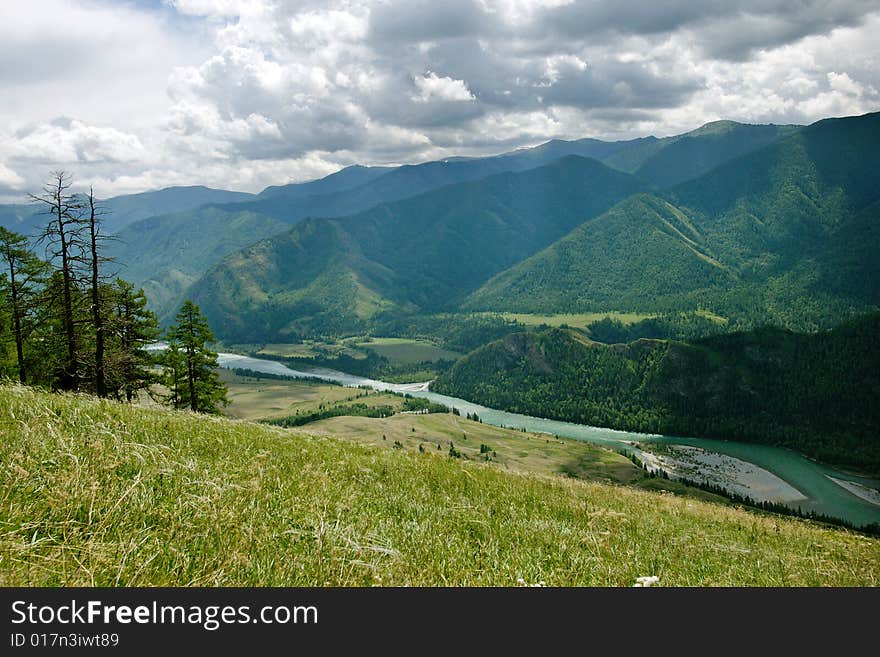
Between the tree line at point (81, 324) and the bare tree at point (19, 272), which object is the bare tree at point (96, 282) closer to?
the tree line at point (81, 324)

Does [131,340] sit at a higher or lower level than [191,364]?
higher

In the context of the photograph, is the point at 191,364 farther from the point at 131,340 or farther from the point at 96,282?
the point at 96,282

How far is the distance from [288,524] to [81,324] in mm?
28686

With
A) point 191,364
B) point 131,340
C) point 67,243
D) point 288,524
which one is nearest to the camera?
point 288,524

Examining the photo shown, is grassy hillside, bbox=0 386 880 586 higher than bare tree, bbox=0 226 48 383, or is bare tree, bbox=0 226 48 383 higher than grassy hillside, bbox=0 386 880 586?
bare tree, bbox=0 226 48 383

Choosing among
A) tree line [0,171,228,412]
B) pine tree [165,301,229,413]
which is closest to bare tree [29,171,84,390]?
tree line [0,171,228,412]

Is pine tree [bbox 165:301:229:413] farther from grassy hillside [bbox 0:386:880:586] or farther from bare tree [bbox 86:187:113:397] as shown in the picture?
grassy hillside [bbox 0:386:880:586]

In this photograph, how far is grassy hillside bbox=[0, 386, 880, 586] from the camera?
4762mm

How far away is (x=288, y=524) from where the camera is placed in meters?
6.17

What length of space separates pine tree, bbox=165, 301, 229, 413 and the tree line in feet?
0.25

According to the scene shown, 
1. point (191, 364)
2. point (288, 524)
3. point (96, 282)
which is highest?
point (96, 282)

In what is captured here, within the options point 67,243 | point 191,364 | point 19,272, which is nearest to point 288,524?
point 67,243

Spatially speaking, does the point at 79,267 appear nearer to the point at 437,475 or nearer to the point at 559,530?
the point at 437,475

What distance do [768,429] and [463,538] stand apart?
763 ft
